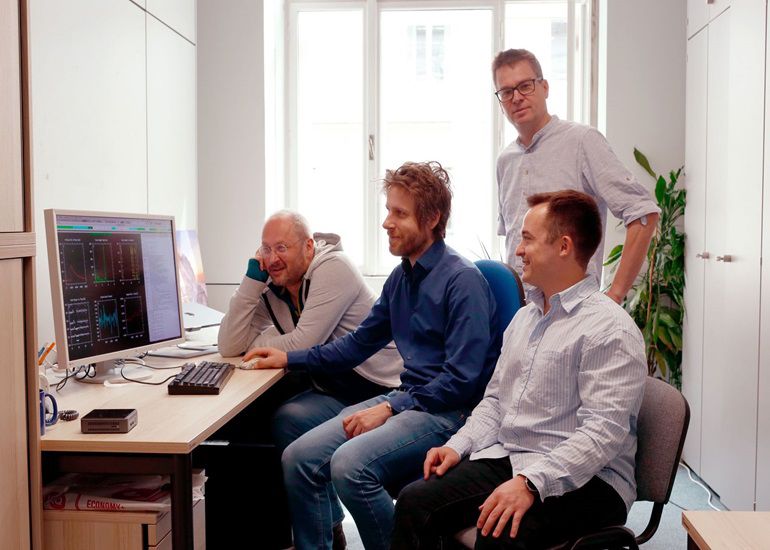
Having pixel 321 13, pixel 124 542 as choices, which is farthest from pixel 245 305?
pixel 321 13

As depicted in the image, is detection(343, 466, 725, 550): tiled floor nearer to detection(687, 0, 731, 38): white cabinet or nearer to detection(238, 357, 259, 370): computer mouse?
detection(238, 357, 259, 370): computer mouse

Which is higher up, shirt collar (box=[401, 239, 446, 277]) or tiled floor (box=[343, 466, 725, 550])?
shirt collar (box=[401, 239, 446, 277])

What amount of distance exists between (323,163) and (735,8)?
8.18 ft

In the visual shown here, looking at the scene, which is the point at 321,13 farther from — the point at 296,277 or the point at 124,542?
the point at 124,542

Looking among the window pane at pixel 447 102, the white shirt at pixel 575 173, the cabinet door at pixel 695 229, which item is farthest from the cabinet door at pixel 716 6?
the window pane at pixel 447 102

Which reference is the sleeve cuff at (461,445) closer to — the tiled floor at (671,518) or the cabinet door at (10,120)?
the cabinet door at (10,120)

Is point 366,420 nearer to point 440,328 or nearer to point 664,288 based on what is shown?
point 440,328

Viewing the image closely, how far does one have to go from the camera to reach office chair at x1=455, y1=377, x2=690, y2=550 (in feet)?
5.30

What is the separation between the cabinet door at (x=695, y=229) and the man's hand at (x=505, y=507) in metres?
2.31

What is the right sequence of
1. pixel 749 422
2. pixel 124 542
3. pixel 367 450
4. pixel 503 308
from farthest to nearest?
pixel 749 422
pixel 503 308
pixel 367 450
pixel 124 542

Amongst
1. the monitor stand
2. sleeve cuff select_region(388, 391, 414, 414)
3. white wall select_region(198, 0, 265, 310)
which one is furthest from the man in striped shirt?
white wall select_region(198, 0, 265, 310)

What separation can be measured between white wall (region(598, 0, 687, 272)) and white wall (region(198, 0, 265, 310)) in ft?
6.45

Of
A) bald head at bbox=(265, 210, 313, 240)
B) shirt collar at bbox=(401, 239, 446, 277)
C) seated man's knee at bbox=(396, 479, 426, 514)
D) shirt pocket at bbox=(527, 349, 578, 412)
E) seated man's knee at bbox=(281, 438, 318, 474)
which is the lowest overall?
seated man's knee at bbox=(281, 438, 318, 474)

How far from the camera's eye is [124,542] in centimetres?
170
